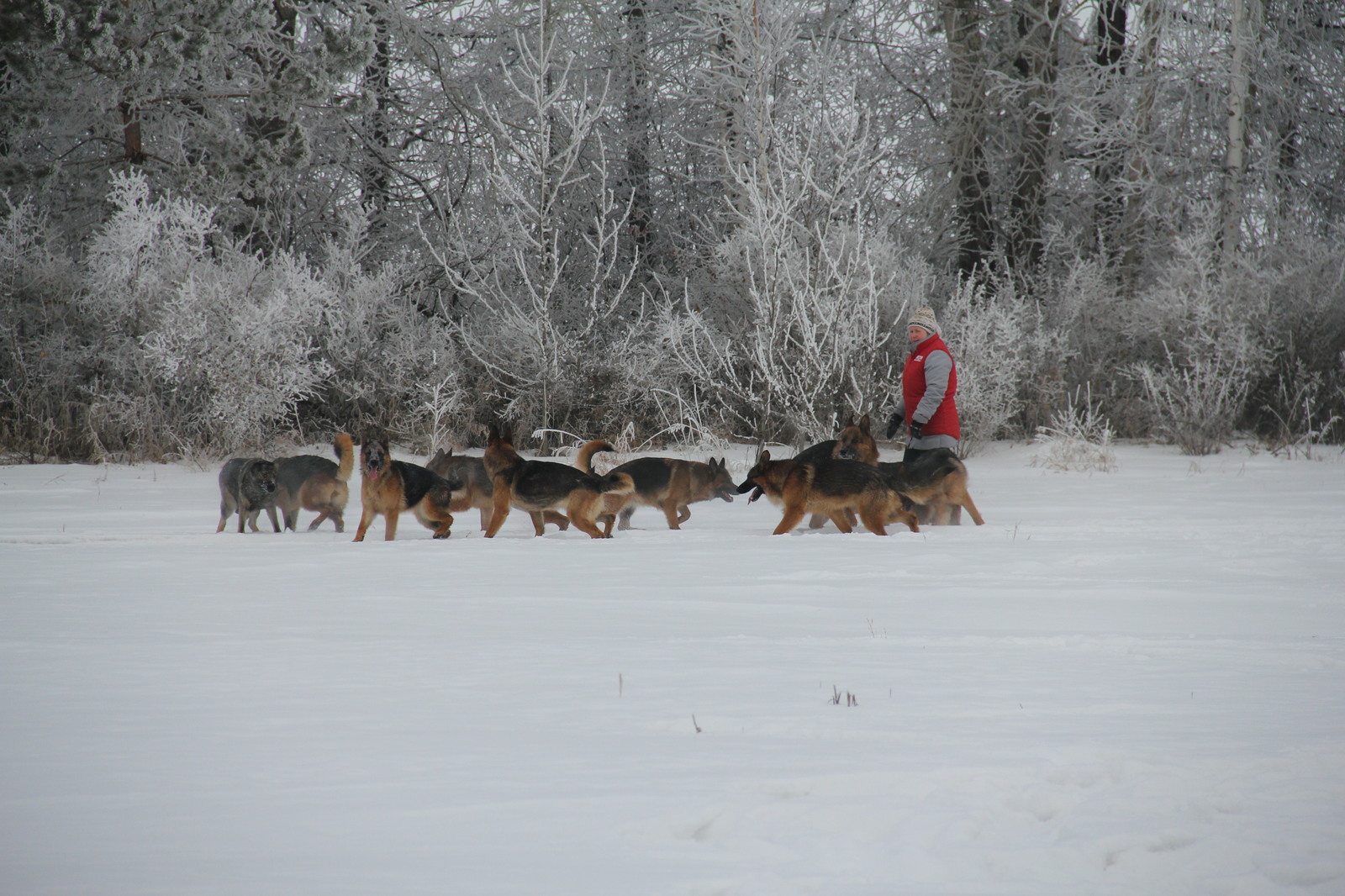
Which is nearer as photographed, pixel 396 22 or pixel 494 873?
pixel 494 873

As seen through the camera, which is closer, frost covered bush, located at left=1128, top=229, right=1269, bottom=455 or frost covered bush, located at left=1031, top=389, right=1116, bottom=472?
frost covered bush, located at left=1031, top=389, right=1116, bottom=472

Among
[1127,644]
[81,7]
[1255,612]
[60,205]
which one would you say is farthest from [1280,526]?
[60,205]

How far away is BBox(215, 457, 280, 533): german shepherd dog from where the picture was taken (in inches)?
349

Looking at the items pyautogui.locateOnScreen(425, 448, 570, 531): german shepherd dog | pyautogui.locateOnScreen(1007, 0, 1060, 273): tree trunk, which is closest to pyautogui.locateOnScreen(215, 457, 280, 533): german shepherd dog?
pyautogui.locateOnScreen(425, 448, 570, 531): german shepherd dog

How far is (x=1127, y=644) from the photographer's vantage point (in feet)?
14.9

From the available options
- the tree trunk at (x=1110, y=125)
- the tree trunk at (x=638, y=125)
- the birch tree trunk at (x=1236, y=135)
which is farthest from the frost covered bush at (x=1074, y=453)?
the tree trunk at (x=638, y=125)

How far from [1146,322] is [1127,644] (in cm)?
1495

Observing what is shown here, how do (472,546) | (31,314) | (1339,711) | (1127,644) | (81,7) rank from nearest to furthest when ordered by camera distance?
(1339,711) → (1127,644) → (472,546) → (81,7) → (31,314)

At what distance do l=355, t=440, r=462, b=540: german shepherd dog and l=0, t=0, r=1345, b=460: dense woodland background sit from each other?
6.07 meters

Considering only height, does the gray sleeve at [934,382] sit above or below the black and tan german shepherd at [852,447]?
above

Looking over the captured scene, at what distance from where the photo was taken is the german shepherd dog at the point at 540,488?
8.69m

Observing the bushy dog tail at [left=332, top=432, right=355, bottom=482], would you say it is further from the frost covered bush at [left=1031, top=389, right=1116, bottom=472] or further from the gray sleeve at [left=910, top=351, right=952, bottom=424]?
the frost covered bush at [left=1031, top=389, right=1116, bottom=472]

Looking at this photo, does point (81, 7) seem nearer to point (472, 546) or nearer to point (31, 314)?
point (31, 314)

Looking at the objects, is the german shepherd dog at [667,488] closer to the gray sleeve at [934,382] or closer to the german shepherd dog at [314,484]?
the gray sleeve at [934,382]
